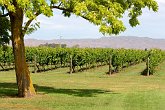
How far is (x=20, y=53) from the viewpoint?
21.7 metres

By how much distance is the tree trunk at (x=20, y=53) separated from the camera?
21.5 metres

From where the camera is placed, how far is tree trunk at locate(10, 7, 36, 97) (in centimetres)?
2153

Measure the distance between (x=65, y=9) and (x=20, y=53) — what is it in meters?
3.01

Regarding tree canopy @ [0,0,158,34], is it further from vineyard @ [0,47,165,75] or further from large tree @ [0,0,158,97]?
vineyard @ [0,47,165,75]

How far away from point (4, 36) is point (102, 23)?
7676mm

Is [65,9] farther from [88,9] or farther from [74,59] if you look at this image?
[74,59]

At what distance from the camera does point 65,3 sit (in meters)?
20.2

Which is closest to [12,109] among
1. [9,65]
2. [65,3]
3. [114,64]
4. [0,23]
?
[65,3]

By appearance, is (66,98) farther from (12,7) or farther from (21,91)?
(12,7)

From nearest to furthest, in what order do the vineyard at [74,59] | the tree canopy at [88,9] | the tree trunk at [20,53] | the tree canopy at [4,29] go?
the tree canopy at [88,9]
the tree trunk at [20,53]
the tree canopy at [4,29]
the vineyard at [74,59]

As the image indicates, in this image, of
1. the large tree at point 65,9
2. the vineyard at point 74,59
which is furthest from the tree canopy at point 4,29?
the vineyard at point 74,59

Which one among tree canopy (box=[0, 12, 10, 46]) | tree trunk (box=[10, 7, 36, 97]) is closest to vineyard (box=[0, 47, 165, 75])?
tree canopy (box=[0, 12, 10, 46])

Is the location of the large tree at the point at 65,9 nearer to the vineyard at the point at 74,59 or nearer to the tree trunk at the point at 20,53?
the tree trunk at the point at 20,53

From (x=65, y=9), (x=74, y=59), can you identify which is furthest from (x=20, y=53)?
(x=74, y=59)
